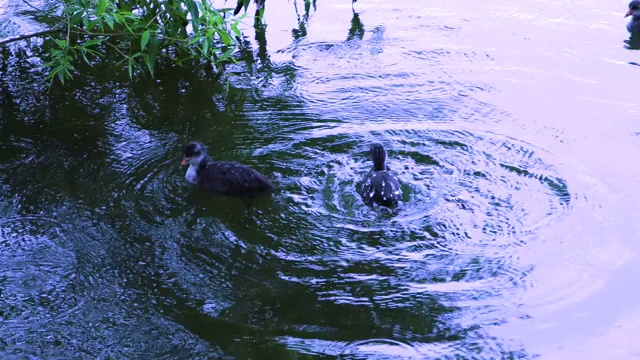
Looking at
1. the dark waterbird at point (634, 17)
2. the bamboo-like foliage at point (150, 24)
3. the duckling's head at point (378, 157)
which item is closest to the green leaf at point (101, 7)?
the bamboo-like foliage at point (150, 24)

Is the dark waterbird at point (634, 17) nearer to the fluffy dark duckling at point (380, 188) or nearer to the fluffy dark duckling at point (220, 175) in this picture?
the fluffy dark duckling at point (380, 188)

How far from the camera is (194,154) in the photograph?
781cm

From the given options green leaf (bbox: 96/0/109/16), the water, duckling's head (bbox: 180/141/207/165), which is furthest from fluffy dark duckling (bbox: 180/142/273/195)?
green leaf (bbox: 96/0/109/16)

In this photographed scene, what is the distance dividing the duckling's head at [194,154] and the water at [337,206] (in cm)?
24

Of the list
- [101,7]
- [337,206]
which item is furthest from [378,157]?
[101,7]

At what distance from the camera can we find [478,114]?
8.90 meters

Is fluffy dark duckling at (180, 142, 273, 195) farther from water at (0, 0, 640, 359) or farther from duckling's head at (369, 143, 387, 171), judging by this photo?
duckling's head at (369, 143, 387, 171)

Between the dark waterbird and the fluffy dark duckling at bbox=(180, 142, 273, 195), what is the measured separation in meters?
6.52

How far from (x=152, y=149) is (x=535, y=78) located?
14.9ft

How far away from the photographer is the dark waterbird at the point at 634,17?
37.6 ft

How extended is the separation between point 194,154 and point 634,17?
23.5 ft

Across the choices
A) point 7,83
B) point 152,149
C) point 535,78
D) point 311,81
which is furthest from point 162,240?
point 535,78

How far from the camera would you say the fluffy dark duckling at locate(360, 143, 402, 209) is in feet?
23.3

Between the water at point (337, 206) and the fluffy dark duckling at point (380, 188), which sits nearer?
the water at point (337, 206)
